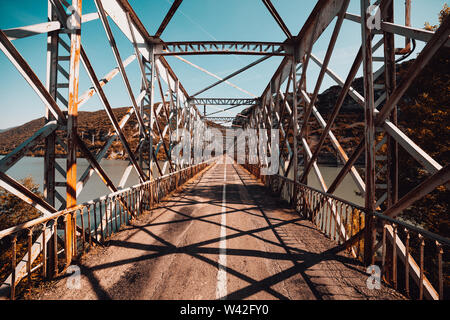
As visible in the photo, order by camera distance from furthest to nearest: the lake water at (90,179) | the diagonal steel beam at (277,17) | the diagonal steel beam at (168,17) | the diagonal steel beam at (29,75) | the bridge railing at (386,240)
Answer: the lake water at (90,179) < the diagonal steel beam at (277,17) < the diagonal steel beam at (168,17) < the diagonal steel beam at (29,75) < the bridge railing at (386,240)

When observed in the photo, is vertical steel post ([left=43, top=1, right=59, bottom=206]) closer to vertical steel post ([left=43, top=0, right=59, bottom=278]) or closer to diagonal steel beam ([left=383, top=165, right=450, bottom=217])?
vertical steel post ([left=43, top=0, right=59, bottom=278])

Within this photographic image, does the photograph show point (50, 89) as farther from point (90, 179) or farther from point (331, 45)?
point (90, 179)

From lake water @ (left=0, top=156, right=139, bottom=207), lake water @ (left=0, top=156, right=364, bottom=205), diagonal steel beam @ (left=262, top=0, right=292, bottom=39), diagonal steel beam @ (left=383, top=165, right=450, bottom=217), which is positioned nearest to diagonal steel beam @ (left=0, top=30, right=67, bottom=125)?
diagonal steel beam @ (left=383, top=165, right=450, bottom=217)

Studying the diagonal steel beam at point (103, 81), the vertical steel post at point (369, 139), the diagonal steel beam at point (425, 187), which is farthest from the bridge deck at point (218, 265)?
the diagonal steel beam at point (103, 81)

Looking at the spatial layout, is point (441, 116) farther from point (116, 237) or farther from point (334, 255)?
point (116, 237)

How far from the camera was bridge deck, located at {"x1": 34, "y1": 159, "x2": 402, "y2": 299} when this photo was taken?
3.13 meters

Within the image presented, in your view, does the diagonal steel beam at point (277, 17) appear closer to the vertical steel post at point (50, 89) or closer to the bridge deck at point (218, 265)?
Answer: the vertical steel post at point (50, 89)

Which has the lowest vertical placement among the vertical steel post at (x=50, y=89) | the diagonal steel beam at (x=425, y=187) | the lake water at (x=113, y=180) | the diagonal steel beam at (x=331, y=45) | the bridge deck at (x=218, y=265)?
the lake water at (x=113, y=180)

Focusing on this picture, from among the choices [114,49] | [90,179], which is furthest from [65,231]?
[90,179]

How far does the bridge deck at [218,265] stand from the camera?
313cm

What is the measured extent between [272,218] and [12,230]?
21.0 ft

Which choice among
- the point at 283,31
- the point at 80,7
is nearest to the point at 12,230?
the point at 80,7

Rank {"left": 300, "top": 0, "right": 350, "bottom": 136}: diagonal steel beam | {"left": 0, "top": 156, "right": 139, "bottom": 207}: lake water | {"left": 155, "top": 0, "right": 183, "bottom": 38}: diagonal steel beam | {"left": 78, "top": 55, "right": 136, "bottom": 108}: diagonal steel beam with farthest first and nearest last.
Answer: {"left": 0, "top": 156, "right": 139, "bottom": 207}: lake water
{"left": 155, "top": 0, "right": 183, "bottom": 38}: diagonal steel beam
{"left": 300, "top": 0, "right": 350, "bottom": 136}: diagonal steel beam
{"left": 78, "top": 55, "right": 136, "bottom": 108}: diagonal steel beam

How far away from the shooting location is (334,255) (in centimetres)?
435
